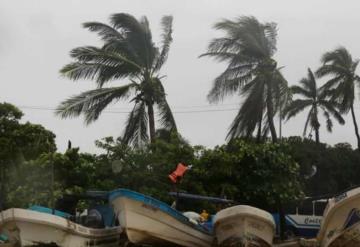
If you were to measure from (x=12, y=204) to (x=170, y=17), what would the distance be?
1023 centimetres

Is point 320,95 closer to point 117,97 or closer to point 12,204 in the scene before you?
point 117,97

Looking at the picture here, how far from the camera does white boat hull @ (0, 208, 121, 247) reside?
11.8 meters

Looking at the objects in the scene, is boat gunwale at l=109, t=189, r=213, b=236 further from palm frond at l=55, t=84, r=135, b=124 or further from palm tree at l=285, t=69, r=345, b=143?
palm tree at l=285, t=69, r=345, b=143

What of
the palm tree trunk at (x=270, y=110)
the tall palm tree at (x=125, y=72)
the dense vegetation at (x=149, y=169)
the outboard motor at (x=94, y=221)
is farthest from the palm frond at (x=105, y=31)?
the outboard motor at (x=94, y=221)

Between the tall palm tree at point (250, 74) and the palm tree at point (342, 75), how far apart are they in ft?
29.0

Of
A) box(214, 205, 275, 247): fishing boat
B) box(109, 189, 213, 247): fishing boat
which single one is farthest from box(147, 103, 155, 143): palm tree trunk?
box(214, 205, 275, 247): fishing boat

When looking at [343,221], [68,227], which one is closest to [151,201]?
[68,227]

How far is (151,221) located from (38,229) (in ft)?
8.28

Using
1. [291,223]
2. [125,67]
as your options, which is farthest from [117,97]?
[291,223]

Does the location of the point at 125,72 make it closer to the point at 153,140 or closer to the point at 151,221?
the point at 153,140

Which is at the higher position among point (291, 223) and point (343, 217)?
point (343, 217)

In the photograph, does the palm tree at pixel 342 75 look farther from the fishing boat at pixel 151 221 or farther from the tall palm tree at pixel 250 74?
the fishing boat at pixel 151 221

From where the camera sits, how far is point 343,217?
12469 mm

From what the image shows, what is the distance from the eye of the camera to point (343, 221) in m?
12.5
